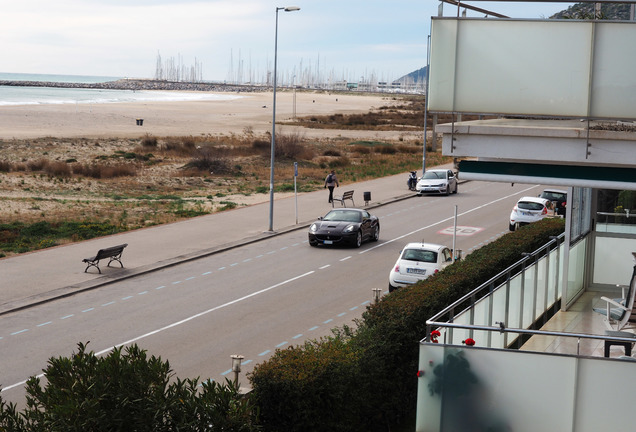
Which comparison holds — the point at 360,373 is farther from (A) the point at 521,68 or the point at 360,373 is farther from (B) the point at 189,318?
(B) the point at 189,318

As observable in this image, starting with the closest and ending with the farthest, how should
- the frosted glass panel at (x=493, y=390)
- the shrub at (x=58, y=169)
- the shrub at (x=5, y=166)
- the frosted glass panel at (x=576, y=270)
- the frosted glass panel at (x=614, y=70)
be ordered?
the frosted glass panel at (x=493, y=390) → the frosted glass panel at (x=614, y=70) → the frosted glass panel at (x=576, y=270) → the shrub at (x=58, y=169) → the shrub at (x=5, y=166)

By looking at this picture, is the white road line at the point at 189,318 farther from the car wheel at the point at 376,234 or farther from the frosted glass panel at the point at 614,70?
the frosted glass panel at the point at 614,70

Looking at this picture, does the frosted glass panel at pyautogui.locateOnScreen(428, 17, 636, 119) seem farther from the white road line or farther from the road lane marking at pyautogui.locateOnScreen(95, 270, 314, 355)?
the road lane marking at pyautogui.locateOnScreen(95, 270, 314, 355)

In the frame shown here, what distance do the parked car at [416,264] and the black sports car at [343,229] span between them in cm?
680

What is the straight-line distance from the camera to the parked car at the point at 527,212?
34.2m

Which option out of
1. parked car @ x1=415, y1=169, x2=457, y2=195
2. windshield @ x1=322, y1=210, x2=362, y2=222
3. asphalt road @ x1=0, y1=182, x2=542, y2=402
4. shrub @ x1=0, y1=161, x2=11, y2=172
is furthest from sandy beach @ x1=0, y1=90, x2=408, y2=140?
asphalt road @ x1=0, y1=182, x2=542, y2=402

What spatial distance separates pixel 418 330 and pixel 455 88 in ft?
15.8

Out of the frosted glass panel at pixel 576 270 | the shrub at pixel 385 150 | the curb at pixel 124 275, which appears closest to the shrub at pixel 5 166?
the curb at pixel 124 275

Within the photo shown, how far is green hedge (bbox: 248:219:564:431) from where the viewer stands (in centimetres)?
1130

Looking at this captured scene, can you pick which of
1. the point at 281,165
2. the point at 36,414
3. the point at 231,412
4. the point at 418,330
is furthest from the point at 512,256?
the point at 281,165

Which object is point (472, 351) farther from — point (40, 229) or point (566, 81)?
point (40, 229)

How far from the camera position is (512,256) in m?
19.2

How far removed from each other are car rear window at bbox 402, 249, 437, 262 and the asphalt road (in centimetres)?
150

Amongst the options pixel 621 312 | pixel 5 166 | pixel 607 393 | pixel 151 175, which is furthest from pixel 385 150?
pixel 607 393
